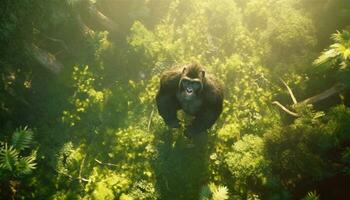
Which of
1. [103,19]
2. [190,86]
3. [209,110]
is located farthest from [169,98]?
[103,19]

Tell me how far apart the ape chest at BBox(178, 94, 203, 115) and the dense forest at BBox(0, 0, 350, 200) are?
0.97 meters

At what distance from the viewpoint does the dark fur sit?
262 inches

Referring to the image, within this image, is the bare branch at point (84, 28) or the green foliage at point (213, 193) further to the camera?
the bare branch at point (84, 28)

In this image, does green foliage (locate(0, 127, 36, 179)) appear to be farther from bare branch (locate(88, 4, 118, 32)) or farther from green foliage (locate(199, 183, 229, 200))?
bare branch (locate(88, 4, 118, 32))

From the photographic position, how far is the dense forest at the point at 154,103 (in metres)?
6.77

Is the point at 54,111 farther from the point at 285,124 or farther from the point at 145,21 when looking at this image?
the point at 285,124

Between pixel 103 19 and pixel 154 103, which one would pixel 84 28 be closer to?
pixel 103 19

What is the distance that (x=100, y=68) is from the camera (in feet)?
28.1

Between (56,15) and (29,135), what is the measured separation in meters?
2.72

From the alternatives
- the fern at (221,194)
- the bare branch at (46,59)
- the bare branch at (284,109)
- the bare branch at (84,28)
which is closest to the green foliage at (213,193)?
the fern at (221,194)

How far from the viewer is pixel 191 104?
6.54 m

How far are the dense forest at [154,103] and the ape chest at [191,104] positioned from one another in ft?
3.20

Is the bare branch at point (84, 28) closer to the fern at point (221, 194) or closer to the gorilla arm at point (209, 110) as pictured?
the gorilla arm at point (209, 110)

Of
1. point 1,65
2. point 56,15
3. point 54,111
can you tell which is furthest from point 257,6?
point 1,65
